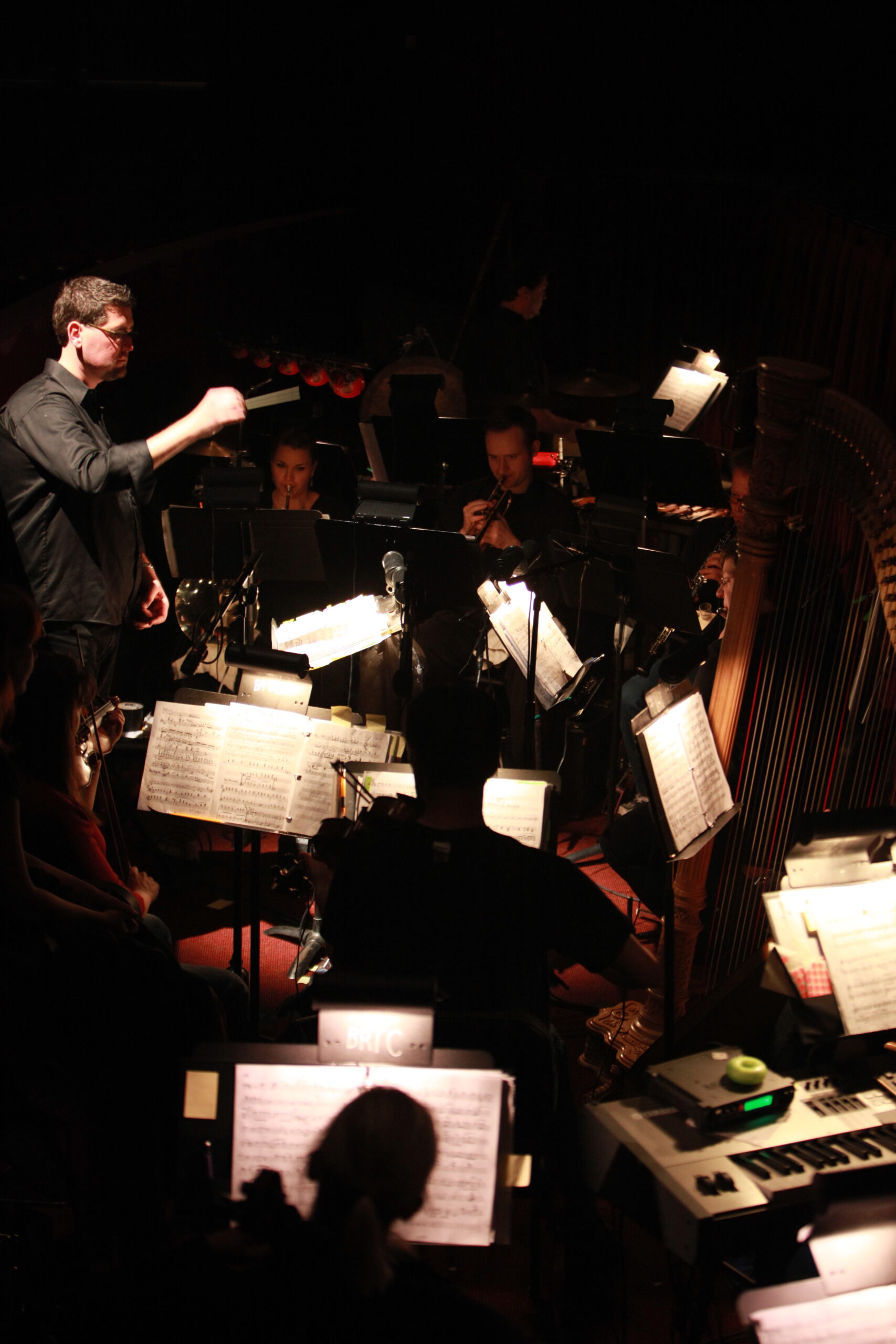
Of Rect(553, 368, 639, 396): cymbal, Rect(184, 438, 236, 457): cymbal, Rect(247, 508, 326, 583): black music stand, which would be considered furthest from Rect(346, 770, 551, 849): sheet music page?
Rect(553, 368, 639, 396): cymbal

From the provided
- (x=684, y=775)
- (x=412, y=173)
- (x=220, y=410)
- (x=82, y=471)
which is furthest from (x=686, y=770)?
(x=412, y=173)

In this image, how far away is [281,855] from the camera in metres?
4.31

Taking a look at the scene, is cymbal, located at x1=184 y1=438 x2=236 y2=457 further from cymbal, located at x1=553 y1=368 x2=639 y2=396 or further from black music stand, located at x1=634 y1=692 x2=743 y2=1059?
black music stand, located at x1=634 y1=692 x2=743 y2=1059

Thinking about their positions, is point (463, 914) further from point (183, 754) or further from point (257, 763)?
point (183, 754)

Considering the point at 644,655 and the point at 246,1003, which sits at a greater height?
the point at 644,655

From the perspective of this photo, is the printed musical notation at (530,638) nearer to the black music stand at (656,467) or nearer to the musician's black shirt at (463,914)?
the black music stand at (656,467)

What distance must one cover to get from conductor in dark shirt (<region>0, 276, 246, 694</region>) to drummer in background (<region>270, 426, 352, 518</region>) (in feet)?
4.62

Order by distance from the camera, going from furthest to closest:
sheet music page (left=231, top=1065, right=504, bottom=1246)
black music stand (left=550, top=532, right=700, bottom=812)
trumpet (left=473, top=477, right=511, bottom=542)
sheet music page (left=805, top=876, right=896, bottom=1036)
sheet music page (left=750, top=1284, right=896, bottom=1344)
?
trumpet (left=473, top=477, right=511, bottom=542), black music stand (left=550, top=532, right=700, bottom=812), sheet music page (left=805, top=876, right=896, bottom=1036), sheet music page (left=231, top=1065, right=504, bottom=1246), sheet music page (left=750, top=1284, right=896, bottom=1344)

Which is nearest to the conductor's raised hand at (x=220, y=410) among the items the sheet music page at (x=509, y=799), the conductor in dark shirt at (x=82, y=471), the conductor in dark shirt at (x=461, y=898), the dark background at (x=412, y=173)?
the conductor in dark shirt at (x=82, y=471)

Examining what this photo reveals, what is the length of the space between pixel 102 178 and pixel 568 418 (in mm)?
3547

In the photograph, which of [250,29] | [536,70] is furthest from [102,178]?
[536,70]

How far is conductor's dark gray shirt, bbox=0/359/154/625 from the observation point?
343cm

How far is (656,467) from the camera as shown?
14.1 ft

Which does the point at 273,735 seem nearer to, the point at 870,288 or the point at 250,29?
the point at 870,288
